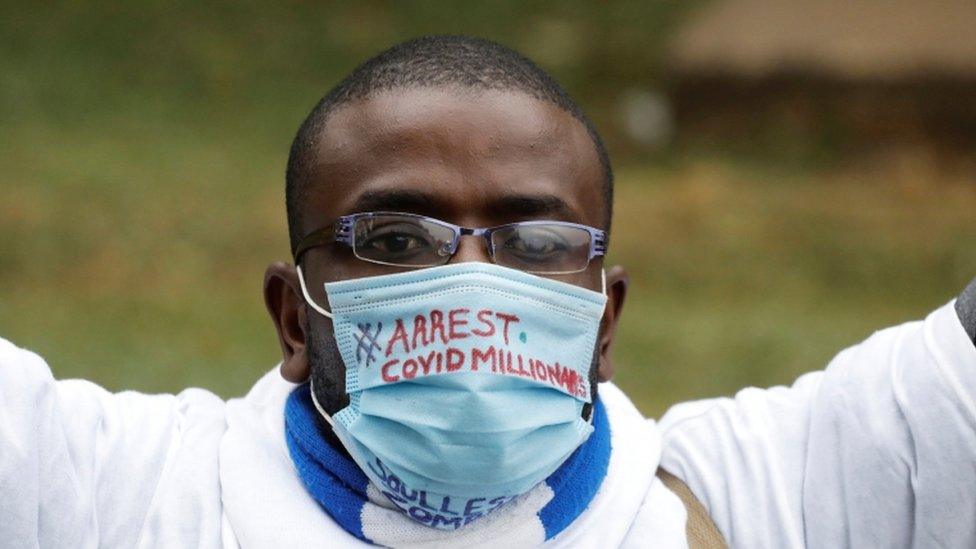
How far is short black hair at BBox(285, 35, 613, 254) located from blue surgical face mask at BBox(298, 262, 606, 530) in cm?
36

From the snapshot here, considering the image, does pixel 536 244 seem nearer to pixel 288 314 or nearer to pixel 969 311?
pixel 288 314

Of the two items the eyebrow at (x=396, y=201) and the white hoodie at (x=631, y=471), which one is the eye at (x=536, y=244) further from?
the white hoodie at (x=631, y=471)

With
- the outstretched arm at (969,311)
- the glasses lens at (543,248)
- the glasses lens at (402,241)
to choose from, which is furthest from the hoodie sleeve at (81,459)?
the outstretched arm at (969,311)

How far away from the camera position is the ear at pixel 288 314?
2.88 m

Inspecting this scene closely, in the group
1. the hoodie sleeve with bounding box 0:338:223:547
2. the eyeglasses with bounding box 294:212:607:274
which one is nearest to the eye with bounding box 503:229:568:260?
the eyeglasses with bounding box 294:212:607:274

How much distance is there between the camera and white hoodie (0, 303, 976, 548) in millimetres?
2553

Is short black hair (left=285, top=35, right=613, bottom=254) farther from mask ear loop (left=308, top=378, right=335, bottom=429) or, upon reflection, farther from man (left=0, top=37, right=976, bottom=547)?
mask ear loop (left=308, top=378, right=335, bottom=429)

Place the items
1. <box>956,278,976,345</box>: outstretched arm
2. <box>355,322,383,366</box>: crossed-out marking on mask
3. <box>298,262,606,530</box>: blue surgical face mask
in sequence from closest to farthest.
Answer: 1. <box>298,262,606,530</box>: blue surgical face mask
2. <box>355,322,383,366</box>: crossed-out marking on mask
3. <box>956,278,976,345</box>: outstretched arm

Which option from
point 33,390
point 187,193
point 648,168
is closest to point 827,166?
point 648,168

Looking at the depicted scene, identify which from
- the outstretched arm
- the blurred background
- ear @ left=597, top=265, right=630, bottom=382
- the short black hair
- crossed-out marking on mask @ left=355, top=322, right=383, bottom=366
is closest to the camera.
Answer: crossed-out marking on mask @ left=355, top=322, right=383, bottom=366

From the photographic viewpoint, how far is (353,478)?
8.78 feet

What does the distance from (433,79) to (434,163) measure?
222 mm

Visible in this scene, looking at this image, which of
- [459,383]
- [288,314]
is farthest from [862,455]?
[288,314]

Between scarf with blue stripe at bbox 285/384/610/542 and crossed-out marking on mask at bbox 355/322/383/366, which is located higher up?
crossed-out marking on mask at bbox 355/322/383/366
